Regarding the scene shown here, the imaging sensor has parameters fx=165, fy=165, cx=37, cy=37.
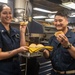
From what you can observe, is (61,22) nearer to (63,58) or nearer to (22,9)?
(63,58)

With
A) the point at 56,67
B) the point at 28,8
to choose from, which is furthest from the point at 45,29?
the point at 56,67

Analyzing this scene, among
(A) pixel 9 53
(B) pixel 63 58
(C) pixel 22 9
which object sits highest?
(C) pixel 22 9

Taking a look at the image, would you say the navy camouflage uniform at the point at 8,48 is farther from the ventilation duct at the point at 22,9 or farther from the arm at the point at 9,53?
the ventilation duct at the point at 22,9

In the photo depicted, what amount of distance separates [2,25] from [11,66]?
A: 1.76ft

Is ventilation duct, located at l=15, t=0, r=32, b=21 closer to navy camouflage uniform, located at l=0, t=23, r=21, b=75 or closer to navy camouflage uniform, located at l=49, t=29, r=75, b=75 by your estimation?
navy camouflage uniform, located at l=0, t=23, r=21, b=75

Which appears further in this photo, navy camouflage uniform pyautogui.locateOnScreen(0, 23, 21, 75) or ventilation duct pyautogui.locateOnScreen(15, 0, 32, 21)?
ventilation duct pyautogui.locateOnScreen(15, 0, 32, 21)

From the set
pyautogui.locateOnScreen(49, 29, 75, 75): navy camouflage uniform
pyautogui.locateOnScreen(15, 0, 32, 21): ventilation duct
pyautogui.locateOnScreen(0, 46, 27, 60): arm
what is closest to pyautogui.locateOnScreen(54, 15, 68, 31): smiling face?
pyautogui.locateOnScreen(49, 29, 75, 75): navy camouflage uniform

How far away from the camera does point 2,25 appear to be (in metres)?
2.12

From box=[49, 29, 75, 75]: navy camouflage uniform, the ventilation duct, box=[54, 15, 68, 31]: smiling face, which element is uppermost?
the ventilation duct

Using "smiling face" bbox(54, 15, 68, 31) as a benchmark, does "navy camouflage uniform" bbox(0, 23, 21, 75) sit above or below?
below

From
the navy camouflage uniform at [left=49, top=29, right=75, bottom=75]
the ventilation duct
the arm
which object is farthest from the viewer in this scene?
the ventilation duct

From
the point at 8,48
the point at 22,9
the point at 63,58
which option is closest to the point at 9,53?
the point at 8,48

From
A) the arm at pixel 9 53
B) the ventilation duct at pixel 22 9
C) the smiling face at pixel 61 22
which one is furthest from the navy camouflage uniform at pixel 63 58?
the ventilation duct at pixel 22 9

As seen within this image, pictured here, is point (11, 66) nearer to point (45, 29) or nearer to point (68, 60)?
point (68, 60)
